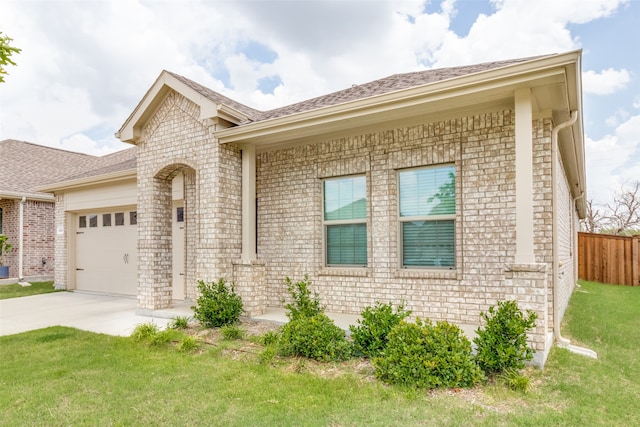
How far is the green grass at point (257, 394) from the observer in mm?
3199

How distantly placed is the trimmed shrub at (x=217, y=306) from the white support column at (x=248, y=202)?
70cm

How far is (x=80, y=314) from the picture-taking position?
7.70 metres

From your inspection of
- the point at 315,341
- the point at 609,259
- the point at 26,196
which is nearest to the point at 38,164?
the point at 26,196

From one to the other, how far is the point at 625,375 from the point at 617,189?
2922cm

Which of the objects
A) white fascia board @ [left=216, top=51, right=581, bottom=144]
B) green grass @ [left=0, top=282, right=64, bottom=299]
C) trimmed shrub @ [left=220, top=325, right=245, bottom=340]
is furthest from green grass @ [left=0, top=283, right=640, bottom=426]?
green grass @ [left=0, top=282, right=64, bottom=299]

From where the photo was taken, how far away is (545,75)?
4250 millimetres

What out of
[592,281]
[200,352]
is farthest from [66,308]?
[592,281]

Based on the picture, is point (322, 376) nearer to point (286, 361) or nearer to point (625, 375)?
point (286, 361)

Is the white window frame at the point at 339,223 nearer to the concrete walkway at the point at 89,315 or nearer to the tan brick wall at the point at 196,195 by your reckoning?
the concrete walkway at the point at 89,315

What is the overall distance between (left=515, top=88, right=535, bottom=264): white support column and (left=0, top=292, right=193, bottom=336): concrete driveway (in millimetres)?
5509

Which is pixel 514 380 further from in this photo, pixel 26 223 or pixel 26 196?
pixel 26 223

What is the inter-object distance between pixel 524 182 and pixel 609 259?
12.4 meters

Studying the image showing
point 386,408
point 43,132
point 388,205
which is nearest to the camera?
point 386,408

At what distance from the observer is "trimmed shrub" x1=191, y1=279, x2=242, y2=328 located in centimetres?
A: 605
